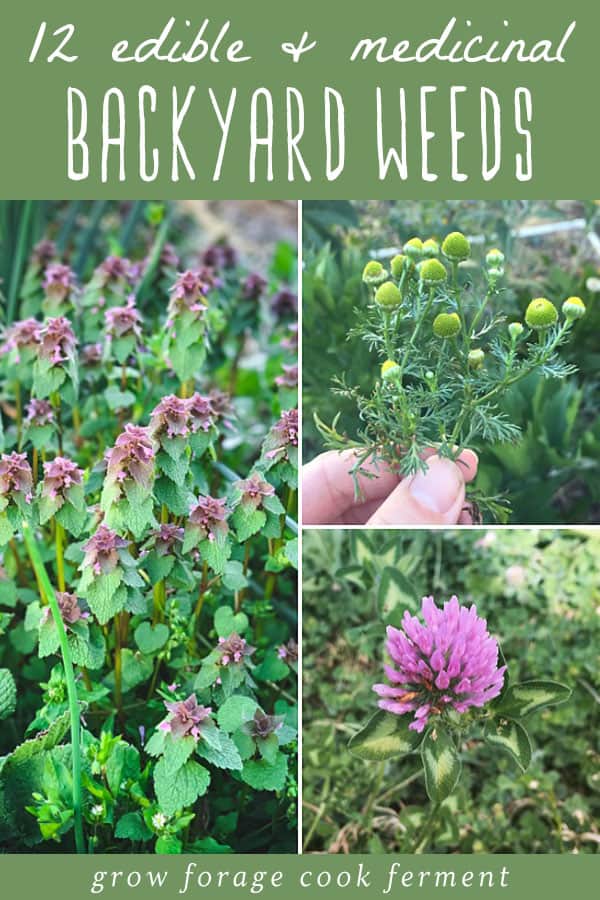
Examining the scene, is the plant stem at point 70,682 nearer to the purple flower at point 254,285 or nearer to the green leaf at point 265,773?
the green leaf at point 265,773

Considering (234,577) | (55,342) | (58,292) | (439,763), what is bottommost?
(439,763)

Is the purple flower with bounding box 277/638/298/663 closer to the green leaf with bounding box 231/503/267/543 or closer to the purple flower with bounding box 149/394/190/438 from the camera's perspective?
the green leaf with bounding box 231/503/267/543

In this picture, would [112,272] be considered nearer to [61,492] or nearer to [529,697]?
[61,492]

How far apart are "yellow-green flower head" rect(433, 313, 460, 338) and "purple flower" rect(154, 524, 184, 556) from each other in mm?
448

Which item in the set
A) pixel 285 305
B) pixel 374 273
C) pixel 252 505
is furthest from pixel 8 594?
pixel 285 305

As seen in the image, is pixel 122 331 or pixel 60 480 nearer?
pixel 60 480

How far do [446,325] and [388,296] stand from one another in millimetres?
82

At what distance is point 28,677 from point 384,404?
73 centimetres

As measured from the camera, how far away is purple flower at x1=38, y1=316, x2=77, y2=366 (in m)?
1.57

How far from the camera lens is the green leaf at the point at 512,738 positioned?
1.33 meters

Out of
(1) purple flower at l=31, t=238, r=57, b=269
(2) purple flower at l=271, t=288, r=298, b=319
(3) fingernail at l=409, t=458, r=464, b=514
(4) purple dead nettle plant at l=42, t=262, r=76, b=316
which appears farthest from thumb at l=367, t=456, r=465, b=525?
(1) purple flower at l=31, t=238, r=57, b=269

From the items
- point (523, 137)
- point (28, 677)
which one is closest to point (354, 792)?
point (28, 677)

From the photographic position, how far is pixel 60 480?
4.45 ft

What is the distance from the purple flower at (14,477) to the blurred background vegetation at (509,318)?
550mm
